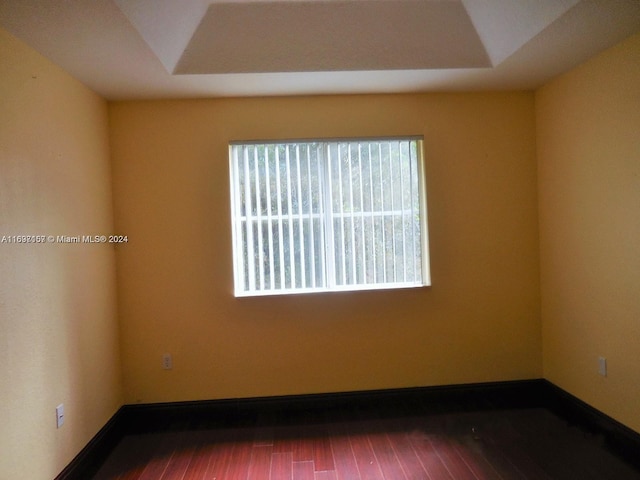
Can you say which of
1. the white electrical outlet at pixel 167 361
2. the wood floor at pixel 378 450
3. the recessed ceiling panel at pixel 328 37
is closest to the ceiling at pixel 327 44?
the recessed ceiling panel at pixel 328 37

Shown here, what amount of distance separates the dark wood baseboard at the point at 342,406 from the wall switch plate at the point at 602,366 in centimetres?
26

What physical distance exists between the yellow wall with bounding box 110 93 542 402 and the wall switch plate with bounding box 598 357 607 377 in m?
0.50

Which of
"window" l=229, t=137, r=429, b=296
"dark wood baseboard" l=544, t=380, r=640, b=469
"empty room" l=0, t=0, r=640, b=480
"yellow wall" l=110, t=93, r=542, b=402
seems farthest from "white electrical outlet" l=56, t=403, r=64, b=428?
"dark wood baseboard" l=544, t=380, r=640, b=469

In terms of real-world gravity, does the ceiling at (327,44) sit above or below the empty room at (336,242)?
above

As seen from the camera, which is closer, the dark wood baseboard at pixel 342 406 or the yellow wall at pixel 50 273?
the yellow wall at pixel 50 273

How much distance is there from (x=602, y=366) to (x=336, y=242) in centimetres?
180

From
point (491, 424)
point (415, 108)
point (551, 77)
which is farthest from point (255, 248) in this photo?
point (551, 77)

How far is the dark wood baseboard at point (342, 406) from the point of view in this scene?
2.42 m

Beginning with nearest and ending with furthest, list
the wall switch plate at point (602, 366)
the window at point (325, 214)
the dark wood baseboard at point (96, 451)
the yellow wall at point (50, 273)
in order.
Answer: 1. the yellow wall at point (50, 273)
2. the dark wood baseboard at point (96, 451)
3. the wall switch plate at point (602, 366)
4. the window at point (325, 214)

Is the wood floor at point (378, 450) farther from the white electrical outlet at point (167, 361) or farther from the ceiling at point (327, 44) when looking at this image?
the ceiling at point (327, 44)

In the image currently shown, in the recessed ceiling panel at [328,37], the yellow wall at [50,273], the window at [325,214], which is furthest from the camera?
the window at [325,214]

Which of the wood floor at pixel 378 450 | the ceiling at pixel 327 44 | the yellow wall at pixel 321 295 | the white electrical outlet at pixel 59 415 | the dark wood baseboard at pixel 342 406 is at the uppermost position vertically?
the ceiling at pixel 327 44

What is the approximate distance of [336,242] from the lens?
2.59 meters

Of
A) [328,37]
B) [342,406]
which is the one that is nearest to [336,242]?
[342,406]
